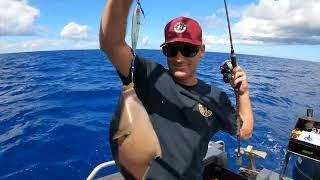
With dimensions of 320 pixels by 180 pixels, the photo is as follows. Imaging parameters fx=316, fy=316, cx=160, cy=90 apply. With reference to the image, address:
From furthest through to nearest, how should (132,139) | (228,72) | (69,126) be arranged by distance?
(69,126) → (228,72) → (132,139)

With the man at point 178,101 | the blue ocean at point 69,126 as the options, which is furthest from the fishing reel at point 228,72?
the blue ocean at point 69,126

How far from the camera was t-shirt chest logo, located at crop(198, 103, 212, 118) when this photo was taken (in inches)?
101

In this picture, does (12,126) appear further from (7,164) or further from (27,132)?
(7,164)

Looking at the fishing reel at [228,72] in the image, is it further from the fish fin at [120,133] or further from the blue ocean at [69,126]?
the blue ocean at [69,126]

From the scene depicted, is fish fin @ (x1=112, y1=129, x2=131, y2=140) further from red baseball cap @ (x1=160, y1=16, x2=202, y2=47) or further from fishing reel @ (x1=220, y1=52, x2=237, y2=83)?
fishing reel @ (x1=220, y1=52, x2=237, y2=83)

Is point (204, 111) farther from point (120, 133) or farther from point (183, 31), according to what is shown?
point (120, 133)

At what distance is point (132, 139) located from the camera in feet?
Result: 6.23

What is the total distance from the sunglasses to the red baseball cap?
39 millimetres

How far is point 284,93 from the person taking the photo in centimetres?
2209

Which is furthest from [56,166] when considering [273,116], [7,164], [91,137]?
[273,116]

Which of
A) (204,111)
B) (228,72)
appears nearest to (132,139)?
(204,111)

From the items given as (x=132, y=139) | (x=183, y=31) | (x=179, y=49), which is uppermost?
(x=183, y=31)

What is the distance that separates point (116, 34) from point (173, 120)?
806 millimetres

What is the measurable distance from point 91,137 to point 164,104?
26.8 ft
